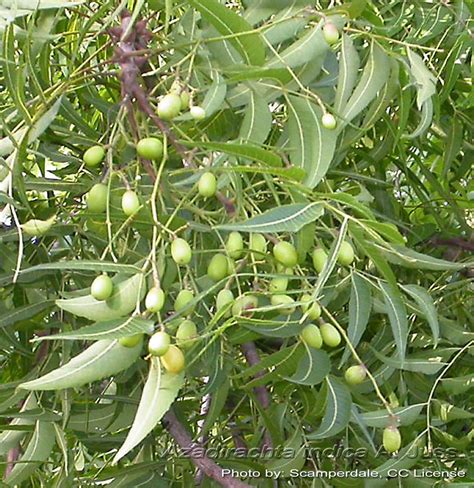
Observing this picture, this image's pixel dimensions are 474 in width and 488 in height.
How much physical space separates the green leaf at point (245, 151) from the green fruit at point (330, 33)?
4.3 inches

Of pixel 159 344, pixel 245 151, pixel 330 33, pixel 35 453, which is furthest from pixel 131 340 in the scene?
pixel 35 453

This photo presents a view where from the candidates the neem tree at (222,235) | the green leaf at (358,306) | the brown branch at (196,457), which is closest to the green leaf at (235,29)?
the neem tree at (222,235)

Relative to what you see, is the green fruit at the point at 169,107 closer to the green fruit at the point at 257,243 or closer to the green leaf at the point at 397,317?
the green fruit at the point at 257,243

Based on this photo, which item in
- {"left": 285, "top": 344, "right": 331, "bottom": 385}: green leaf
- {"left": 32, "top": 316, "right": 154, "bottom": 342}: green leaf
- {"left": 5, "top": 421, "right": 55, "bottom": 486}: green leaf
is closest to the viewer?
{"left": 32, "top": 316, "right": 154, "bottom": 342}: green leaf

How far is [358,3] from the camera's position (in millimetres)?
639

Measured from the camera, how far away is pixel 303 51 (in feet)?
1.96

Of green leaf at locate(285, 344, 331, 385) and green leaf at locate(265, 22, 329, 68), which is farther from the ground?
green leaf at locate(265, 22, 329, 68)

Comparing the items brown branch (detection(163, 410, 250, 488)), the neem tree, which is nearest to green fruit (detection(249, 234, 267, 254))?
the neem tree

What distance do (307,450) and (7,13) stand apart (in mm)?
566

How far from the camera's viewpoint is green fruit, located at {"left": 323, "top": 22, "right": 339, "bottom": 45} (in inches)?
23.4

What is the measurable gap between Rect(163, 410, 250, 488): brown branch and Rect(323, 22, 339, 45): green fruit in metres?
0.42

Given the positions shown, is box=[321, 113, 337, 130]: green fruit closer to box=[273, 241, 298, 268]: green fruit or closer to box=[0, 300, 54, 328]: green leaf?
box=[273, 241, 298, 268]: green fruit

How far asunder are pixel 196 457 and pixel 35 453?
0.15m

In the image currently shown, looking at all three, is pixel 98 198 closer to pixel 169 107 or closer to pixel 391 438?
pixel 169 107
